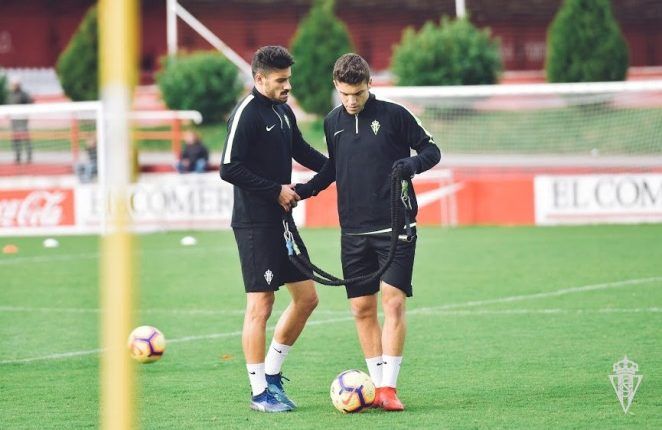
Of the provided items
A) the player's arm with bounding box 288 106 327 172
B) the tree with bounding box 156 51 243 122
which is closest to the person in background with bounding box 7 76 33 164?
Answer: the tree with bounding box 156 51 243 122

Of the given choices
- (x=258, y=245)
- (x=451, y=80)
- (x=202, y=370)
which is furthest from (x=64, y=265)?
(x=451, y=80)

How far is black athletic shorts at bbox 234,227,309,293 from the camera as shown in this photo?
785 cm

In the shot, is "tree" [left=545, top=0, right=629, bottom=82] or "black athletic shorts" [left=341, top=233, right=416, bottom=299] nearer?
"black athletic shorts" [left=341, top=233, right=416, bottom=299]

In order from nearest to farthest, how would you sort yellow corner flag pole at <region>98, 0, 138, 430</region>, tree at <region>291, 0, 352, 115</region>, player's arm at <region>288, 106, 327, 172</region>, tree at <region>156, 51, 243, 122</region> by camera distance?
yellow corner flag pole at <region>98, 0, 138, 430</region> → player's arm at <region>288, 106, 327, 172</region> → tree at <region>291, 0, 352, 115</region> → tree at <region>156, 51, 243, 122</region>

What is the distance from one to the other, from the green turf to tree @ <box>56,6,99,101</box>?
70.7 ft

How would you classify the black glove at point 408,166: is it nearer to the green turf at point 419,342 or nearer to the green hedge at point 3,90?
the green turf at point 419,342

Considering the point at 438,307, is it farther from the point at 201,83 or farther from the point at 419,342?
the point at 201,83

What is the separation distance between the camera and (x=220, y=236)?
75.5 ft

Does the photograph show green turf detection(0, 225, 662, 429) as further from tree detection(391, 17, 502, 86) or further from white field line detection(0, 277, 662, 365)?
tree detection(391, 17, 502, 86)

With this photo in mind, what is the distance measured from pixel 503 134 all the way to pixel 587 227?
7.27 metres

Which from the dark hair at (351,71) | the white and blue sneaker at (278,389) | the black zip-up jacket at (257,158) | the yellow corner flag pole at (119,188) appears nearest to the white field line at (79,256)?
the white and blue sneaker at (278,389)

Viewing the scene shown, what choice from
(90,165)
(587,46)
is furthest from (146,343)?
(587,46)

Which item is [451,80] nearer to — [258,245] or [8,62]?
[8,62]

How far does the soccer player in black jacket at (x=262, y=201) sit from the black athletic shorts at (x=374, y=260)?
0.29m
